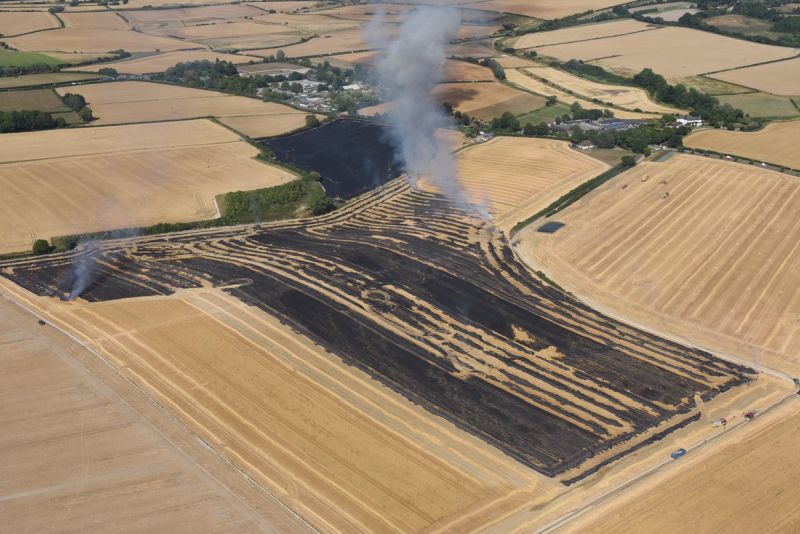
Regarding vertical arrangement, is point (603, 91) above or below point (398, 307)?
below

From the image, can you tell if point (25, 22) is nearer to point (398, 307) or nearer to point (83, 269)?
point (83, 269)

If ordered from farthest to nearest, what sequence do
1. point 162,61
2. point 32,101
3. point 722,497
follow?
point 162,61, point 32,101, point 722,497

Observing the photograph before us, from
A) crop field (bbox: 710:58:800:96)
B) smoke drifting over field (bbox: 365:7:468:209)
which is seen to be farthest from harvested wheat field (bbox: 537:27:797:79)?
smoke drifting over field (bbox: 365:7:468:209)

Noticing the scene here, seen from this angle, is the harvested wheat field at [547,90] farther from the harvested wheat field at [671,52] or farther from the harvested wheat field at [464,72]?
the harvested wheat field at [671,52]

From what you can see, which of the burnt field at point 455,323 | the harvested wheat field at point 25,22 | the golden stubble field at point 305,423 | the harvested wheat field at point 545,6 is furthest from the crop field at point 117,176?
the harvested wheat field at point 545,6

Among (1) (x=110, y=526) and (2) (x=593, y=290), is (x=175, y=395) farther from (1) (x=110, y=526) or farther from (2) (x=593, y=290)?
(2) (x=593, y=290)

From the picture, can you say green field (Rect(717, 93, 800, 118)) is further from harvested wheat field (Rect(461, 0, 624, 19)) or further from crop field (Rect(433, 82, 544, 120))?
harvested wheat field (Rect(461, 0, 624, 19))

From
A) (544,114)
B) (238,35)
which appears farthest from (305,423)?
(238,35)

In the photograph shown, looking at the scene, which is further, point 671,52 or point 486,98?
point 671,52
